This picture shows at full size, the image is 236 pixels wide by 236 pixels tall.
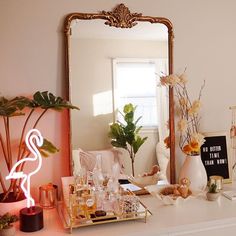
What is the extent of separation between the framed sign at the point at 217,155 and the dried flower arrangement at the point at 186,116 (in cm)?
10

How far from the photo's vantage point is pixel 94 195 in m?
1.51

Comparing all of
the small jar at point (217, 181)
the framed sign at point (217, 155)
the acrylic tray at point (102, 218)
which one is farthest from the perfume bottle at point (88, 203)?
the framed sign at point (217, 155)

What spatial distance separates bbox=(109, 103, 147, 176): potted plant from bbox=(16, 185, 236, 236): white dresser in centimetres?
36

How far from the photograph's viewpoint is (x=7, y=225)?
51.7 inches

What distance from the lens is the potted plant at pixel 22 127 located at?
153cm

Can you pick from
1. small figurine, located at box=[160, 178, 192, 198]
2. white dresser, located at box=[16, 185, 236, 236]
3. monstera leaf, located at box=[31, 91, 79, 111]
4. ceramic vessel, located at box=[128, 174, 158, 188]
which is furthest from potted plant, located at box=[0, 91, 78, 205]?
small figurine, located at box=[160, 178, 192, 198]

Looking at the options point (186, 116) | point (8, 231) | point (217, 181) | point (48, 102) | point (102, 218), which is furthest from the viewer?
point (186, 116)

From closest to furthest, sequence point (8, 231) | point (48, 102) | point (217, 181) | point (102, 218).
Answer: point (8, 231) < point (102, 218) < point (48, 102) < point (217, 181)

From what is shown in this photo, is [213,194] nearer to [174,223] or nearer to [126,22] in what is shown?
[174,223]

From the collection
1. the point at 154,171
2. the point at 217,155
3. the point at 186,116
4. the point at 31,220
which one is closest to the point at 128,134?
the point at 154,171

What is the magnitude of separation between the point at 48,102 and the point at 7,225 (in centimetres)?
61

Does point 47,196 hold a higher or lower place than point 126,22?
lower

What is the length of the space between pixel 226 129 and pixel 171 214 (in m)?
0.86

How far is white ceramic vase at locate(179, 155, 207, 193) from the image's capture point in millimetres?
1777
